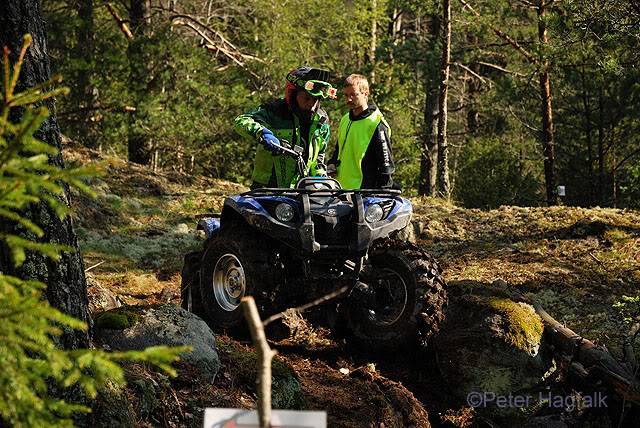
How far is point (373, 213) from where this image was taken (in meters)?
6.99

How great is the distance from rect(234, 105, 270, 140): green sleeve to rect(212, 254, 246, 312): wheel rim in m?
0.98

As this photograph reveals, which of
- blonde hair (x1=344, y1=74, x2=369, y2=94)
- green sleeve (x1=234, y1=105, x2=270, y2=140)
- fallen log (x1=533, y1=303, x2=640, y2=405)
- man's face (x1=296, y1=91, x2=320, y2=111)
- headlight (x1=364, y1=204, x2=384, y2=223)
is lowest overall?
fallen log (x1=533, y1=303, x2=640, y2=405)

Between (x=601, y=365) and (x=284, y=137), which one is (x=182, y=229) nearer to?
(x=284, y=137)

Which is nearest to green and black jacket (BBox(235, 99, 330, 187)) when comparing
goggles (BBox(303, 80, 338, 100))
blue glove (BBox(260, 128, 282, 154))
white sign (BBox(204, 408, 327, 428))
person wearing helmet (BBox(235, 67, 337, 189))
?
person wearing helmet (BBox(235, 67, 337, 189))

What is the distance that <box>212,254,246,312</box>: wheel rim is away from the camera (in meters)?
7.14

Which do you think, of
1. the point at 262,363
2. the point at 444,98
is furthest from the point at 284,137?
the point at 444,98

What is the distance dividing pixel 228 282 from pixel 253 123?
1.27m

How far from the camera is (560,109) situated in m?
20.4

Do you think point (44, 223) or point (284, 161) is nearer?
point (44, 223)

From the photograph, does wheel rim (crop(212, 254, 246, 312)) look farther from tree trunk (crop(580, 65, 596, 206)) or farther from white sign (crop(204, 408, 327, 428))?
tree trunk (crop(580, 65, 596, 206))

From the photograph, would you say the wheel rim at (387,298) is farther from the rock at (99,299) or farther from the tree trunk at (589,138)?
the tree trunk at (589,138)

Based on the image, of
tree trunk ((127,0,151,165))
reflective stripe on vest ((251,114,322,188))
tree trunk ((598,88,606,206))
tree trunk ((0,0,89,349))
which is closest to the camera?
tree trunk ((0,0,89,349))

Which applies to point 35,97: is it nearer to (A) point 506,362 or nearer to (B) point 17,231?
(B) point 17,231

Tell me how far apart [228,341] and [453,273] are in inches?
160
